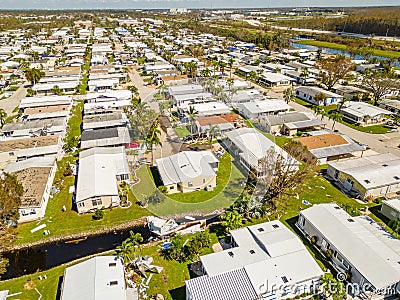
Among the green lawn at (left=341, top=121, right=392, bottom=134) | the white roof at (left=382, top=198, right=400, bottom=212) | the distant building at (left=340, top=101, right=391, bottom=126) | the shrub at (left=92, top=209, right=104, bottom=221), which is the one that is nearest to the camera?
the white roof at (left=382, top=198, right=400, bottom=212)

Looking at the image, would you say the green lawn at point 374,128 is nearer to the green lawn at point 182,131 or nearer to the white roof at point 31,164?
the green lawn at point 182,131

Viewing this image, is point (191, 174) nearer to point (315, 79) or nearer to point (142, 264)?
point (142, 264)

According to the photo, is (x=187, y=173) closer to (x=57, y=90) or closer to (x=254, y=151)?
(x=254, y=151)

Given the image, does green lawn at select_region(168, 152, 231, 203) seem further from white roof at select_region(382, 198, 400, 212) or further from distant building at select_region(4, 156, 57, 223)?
white roof at select_region(382, 198, 400, 212)

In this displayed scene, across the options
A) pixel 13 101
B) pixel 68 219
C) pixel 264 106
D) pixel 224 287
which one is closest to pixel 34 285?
pixel 68 219

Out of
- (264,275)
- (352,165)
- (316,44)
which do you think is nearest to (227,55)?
(316,44)

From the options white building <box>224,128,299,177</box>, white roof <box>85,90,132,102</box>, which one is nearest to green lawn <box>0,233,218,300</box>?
white building <box>224,128,299,177</box>
